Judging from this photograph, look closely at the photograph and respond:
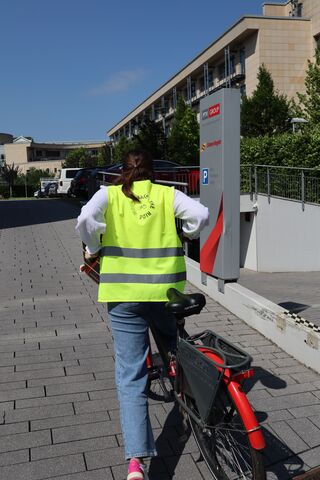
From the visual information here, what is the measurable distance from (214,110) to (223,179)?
83 centimetres

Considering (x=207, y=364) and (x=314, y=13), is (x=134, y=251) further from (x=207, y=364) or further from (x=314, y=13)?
(x=314, y=13)

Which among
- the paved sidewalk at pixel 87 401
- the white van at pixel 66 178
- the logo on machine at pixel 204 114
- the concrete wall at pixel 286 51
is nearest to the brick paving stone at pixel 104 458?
the paved sidewalk at pixel 87 401

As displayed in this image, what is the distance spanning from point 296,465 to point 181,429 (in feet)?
2.51

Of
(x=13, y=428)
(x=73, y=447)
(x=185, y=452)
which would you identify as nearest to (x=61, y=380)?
(x=13, y=428)

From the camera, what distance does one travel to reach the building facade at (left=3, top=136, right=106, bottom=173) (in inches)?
4980

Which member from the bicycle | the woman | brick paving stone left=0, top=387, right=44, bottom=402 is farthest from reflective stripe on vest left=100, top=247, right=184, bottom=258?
brick paving stone left=0, top=387, right=44, bottom=402

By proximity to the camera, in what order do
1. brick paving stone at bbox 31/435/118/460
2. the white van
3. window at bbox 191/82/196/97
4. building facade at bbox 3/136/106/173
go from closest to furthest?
brick paving stone at bbox 31/435/118/460, the white van, window at bbox 191/82/196/97, building facade at bbox 3/136/106/173

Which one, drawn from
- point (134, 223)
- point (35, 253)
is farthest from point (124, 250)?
point (35, 253)

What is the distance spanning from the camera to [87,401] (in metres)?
4.01

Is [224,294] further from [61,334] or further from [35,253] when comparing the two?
[35,253]

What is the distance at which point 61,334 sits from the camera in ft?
18.5

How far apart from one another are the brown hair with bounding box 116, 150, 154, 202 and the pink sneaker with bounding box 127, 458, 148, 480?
134 centimetres

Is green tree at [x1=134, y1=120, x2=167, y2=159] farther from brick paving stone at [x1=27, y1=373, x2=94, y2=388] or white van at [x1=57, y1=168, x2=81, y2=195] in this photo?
brick paving stone at [x1=27, y1=373, x2=94, y2=388]

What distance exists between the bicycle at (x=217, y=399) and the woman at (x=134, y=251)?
0.17 meters
